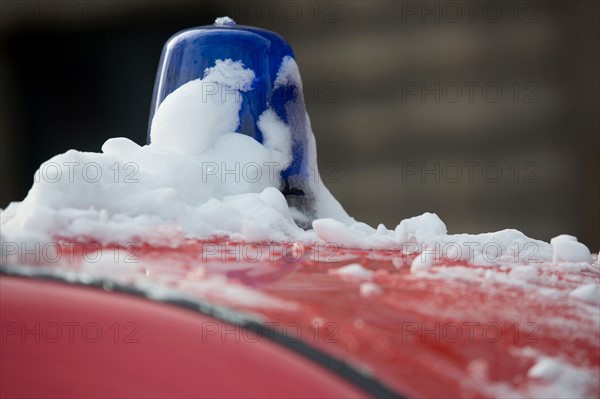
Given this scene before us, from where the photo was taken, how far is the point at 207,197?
2.77 feet

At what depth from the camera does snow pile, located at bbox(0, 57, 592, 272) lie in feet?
2.10

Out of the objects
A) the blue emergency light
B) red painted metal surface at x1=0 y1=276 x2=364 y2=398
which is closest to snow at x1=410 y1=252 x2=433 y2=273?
red painted metal surface at x1=0 y1=276 x2=364 y2=398

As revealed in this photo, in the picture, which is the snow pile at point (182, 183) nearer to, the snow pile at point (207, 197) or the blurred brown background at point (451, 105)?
the snow pile at point (207, 197)

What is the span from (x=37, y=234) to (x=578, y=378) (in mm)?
384

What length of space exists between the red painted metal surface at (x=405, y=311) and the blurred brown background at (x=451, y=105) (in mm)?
4033

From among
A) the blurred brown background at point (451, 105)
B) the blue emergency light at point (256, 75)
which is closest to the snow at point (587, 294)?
the blue emergency light at point (256, 75)

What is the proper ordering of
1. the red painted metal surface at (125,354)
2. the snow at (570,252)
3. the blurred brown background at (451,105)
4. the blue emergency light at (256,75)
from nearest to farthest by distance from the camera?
1. the red painted metal surface at (125,354)
2. the snow at (570,252)
3. the blue emergency light at (256,75)
4. the blurred brown background at (451,105)

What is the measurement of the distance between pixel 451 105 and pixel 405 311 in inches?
174

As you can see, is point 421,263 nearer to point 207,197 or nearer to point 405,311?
point 405,311

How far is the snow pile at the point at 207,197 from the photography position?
64 cm

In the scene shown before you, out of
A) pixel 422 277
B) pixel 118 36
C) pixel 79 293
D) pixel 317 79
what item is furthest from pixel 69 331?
pixel 118 36

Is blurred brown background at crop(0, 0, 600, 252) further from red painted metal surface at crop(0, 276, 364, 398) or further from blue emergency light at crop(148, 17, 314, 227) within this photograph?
red painted metal surface at crop(0, 276, 364, 398)

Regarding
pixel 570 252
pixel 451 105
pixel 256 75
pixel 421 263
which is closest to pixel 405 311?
pixel 421 263

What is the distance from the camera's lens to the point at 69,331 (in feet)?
1.52
